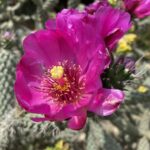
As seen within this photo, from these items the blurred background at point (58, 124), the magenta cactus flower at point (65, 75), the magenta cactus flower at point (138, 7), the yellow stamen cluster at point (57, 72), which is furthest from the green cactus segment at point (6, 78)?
the magenta cactus flower at point (138, 7)

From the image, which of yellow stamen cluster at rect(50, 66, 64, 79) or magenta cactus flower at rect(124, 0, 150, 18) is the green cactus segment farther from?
magenta cactus flower at rect(124, 0, 150, 18)

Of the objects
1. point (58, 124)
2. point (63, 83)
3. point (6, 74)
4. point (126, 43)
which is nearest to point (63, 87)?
point (63, 83)

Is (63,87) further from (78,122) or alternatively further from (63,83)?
(78,122)

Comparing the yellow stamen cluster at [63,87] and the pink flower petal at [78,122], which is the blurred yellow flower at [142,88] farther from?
the pink flower petal at [78,122]

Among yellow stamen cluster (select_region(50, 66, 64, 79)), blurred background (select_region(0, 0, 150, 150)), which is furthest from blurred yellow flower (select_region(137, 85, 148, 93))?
yellow stamen cluster (select_region(50, 66, 64, 79))

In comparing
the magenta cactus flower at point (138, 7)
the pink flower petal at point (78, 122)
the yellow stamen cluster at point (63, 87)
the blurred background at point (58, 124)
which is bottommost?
the blurred background at point (58, 124)

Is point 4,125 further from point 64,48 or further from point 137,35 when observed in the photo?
point 137,35
